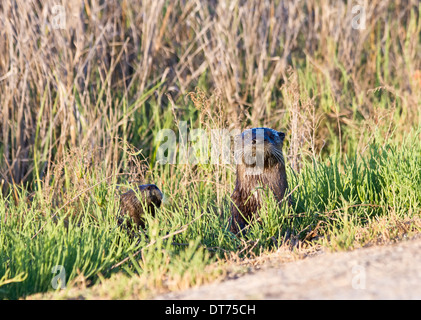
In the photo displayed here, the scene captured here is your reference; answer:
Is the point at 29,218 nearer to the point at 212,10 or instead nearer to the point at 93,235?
the point at 93,235

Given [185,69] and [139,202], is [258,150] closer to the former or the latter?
[139,202]

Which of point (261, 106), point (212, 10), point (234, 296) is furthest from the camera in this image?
point (212, 10)

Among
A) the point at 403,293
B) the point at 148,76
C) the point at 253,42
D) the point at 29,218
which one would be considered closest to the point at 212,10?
the point at 253,42

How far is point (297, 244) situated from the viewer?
11.9 feet

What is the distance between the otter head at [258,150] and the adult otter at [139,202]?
63 centimetres

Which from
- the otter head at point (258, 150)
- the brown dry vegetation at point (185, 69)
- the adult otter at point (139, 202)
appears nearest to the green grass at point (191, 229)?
the adult otter at point (139, 202)

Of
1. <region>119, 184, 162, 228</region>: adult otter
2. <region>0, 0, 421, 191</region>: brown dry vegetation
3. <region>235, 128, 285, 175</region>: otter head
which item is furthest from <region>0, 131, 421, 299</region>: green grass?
<region>0, 0, 421, 191</region>: brown dry vegetation

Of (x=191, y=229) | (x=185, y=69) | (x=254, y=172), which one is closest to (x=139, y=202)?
(x=191, y=229)

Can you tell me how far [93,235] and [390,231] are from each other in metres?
1.74

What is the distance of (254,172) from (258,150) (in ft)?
0.54

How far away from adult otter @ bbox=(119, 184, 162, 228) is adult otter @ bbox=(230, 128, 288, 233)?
55cm

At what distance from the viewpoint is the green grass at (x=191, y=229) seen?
3.11 meters
